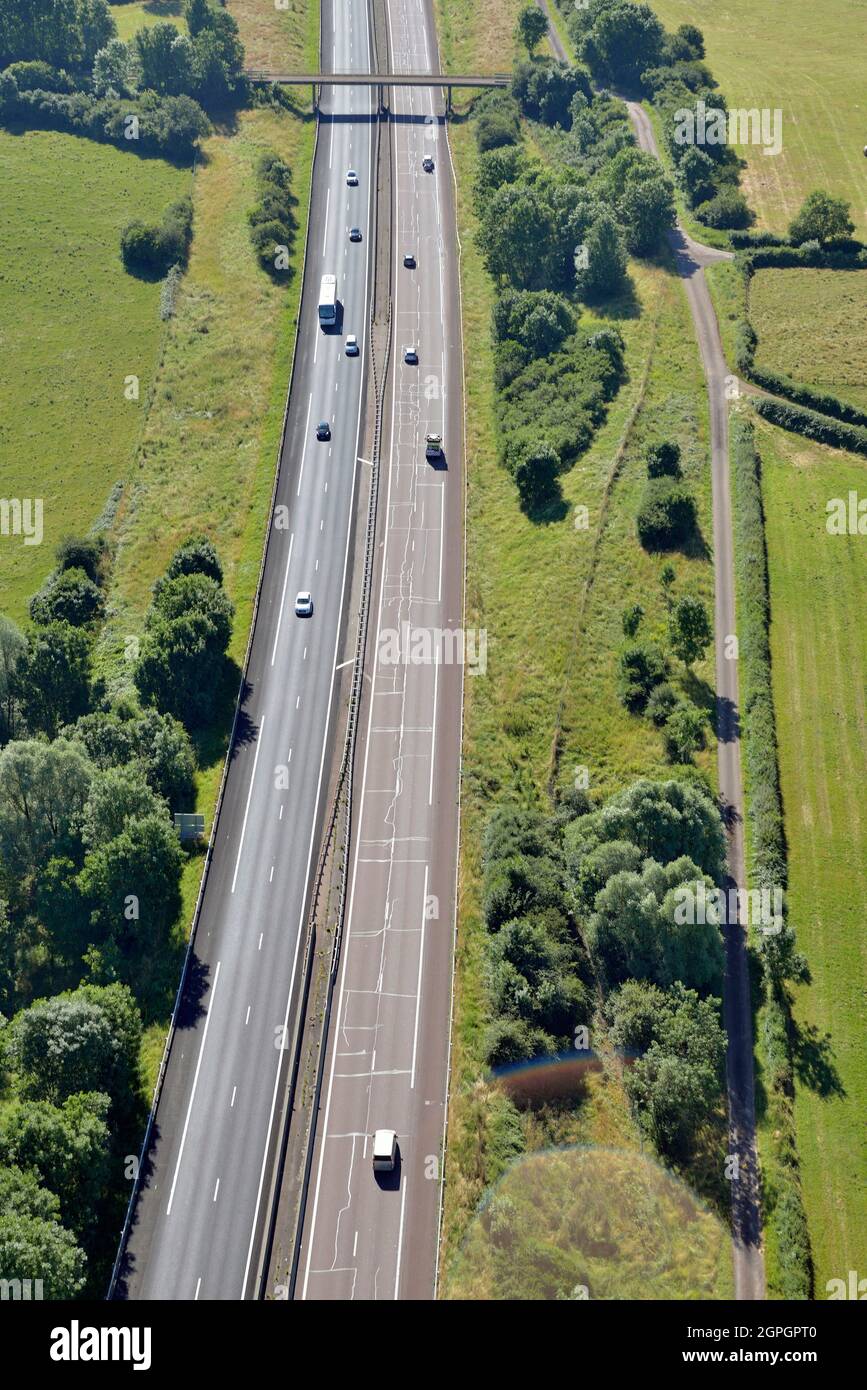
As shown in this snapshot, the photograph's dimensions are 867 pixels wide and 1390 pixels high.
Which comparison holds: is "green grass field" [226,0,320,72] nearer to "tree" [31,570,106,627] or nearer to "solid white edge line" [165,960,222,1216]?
"tree" [31,570,106,627]

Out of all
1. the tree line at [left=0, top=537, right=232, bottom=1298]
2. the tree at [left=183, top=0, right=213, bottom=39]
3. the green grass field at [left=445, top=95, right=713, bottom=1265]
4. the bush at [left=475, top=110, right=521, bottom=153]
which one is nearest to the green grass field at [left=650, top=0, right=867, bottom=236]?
the bush at [left=475, top=110, right=521, bottom=153]

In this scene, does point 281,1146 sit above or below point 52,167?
below

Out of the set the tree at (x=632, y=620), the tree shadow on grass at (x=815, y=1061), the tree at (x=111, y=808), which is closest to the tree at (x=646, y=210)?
the tree at (x=632, y=620)

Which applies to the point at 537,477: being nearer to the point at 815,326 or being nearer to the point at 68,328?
the point at 815,326

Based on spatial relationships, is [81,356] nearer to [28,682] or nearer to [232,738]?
[28,682]

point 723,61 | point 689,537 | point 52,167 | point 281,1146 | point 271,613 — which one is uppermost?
point 723,61

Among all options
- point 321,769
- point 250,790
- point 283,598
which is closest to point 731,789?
point 321,769

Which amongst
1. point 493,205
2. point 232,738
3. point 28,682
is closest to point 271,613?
point 232,738

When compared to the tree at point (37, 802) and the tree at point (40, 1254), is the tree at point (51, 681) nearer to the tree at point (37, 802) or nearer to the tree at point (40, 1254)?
the tree at point (37, 802)
